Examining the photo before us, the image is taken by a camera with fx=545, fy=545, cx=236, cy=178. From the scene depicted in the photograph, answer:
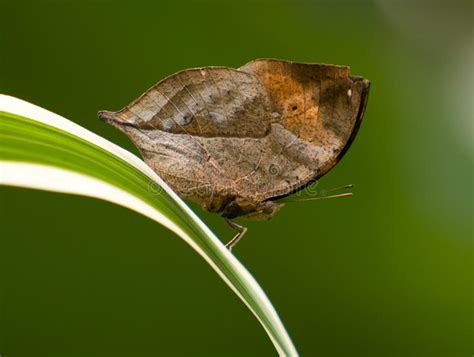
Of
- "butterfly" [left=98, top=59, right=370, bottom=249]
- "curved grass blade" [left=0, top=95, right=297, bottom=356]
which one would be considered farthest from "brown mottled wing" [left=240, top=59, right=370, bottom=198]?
"curved grass blade" [left=0, top=95, right=297, bottom=356]

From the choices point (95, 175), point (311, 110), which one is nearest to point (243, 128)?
point (311, 110)

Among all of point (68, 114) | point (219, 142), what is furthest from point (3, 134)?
point (68, 114)

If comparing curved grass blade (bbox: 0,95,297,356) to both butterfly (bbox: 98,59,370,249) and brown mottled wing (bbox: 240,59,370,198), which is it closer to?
butterfly (bbox: 98,59,370,249)

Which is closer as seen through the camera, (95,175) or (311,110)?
(95,175)

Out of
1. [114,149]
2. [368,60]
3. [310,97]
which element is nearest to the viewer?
[114,149]

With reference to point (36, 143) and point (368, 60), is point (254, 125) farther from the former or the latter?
point (368, 60)

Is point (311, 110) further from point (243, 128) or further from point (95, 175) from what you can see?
point (95, 175)

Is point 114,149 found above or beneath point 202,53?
beneath
